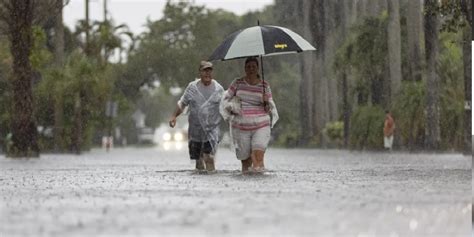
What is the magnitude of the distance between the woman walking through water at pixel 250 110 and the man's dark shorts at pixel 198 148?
1862 millimetres

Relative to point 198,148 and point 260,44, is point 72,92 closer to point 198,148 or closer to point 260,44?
point 198,148

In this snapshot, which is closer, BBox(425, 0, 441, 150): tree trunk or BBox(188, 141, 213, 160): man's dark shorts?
BBox(188, 141, 213, 160): man's dark shorts

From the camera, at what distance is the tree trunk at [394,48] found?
49812mm

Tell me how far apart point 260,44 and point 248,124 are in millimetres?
1121

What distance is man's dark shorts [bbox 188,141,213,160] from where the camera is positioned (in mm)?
20953

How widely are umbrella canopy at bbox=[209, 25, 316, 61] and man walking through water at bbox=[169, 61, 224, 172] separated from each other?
1.20 metres

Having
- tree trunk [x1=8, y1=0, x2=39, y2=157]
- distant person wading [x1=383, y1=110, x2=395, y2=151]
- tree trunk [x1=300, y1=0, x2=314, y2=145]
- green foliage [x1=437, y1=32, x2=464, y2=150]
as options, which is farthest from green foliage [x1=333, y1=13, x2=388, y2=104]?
tree trunk [x1=8, y1=0, x2=39, y2=157]

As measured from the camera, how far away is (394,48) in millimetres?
50125

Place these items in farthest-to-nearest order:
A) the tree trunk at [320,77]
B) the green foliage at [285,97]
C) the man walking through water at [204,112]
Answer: the green foliage at [285,97] → the tree trunk at [320,77] → the man walking through water at [204,112]

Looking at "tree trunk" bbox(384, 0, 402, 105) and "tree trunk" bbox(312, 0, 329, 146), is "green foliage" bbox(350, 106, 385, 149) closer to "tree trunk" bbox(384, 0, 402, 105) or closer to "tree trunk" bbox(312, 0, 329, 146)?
"tree trunk" bbox(384, 0, 402, 105)

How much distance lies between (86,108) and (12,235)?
4693 centimetres

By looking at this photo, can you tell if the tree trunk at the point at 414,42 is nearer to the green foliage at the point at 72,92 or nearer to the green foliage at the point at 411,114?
the green foliage at the point at 411,114

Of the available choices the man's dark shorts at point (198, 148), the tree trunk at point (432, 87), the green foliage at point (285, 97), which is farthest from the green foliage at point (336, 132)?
the man's dark shorts at point (198, 148)

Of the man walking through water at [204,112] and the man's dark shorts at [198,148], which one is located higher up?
the man walking through water at [204,112]
